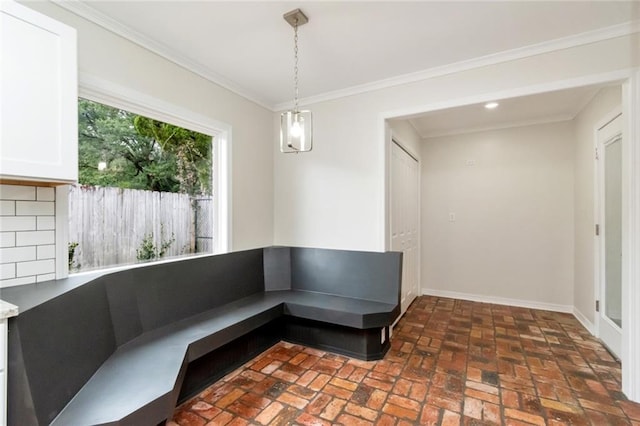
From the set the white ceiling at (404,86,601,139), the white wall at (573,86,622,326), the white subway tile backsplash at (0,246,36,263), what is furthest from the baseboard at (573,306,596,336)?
the white subway tile backsplash at (0,246,36,263)

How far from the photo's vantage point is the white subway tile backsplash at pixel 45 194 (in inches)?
65.5

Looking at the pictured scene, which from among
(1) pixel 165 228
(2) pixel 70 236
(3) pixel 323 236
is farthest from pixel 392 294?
(2) pixel 70 236

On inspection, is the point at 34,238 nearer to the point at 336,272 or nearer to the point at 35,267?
the point at 35,267

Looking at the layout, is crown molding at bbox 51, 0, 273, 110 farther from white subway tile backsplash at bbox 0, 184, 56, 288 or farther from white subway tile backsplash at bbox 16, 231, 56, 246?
white subway tile backsplash at bbox 16, 231, 56, 246

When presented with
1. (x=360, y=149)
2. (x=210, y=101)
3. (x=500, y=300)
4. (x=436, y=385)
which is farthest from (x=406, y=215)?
(x=210, y=101)

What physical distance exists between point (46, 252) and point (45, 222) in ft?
0.57

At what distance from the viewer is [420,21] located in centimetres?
199

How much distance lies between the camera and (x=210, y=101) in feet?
9.02

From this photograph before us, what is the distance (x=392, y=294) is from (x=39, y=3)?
3.23 m

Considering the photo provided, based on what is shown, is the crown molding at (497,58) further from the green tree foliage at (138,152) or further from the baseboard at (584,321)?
the baseboard at (584,321)

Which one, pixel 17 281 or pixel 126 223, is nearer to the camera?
pixel 17 281

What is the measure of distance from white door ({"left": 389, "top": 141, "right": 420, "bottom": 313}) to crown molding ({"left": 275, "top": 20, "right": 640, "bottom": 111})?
0.70 m

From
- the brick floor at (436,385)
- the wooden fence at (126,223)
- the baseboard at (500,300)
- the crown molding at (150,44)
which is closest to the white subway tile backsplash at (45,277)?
the wooden fence at (126,223)

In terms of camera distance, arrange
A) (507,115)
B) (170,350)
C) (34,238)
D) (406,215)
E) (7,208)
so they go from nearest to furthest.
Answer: (7,208)
(34,238)
(170,350)
(507,115)
(406,215)
